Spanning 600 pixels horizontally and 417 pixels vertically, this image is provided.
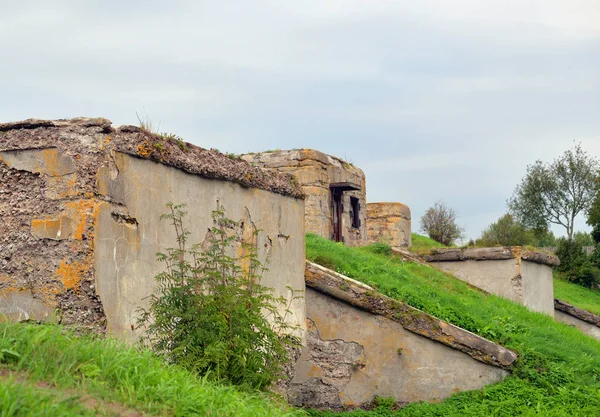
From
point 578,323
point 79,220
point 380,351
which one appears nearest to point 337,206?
point 578,323

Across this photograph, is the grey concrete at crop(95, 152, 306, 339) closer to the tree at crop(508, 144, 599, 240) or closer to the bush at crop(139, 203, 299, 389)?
the bush at crop(139, 203, 299, 389)

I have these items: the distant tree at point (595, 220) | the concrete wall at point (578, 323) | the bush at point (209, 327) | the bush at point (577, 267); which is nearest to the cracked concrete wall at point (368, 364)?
the bush at point (209, 327)

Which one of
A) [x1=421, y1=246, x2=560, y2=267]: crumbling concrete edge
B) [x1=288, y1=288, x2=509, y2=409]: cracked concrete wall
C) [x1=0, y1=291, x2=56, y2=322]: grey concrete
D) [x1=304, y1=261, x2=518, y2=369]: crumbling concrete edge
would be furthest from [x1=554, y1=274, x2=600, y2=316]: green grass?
[x1=0, y1=291, x2=56, y2=322]: grey concrete

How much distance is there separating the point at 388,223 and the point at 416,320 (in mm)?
14816

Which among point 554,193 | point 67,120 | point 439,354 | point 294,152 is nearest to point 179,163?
point 67,120

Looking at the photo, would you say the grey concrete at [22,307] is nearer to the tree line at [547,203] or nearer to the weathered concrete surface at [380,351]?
the weathered concrete surface at [380,351]

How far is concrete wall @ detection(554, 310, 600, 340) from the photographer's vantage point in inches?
737

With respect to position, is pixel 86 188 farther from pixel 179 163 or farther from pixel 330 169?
pixel 330 169

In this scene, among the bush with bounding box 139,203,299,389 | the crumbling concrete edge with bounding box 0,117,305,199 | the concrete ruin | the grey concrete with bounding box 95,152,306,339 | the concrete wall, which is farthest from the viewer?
the concrete ruin

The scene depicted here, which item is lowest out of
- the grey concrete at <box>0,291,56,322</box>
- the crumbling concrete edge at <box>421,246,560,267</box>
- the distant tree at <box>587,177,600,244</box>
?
the grey concrete at <box>0,291,56,322</box>

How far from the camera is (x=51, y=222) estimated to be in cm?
634

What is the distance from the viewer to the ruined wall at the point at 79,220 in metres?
6.23

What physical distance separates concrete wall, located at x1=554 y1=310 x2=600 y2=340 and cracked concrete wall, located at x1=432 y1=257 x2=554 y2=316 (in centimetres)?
181

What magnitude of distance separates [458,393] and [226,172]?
4.16m
